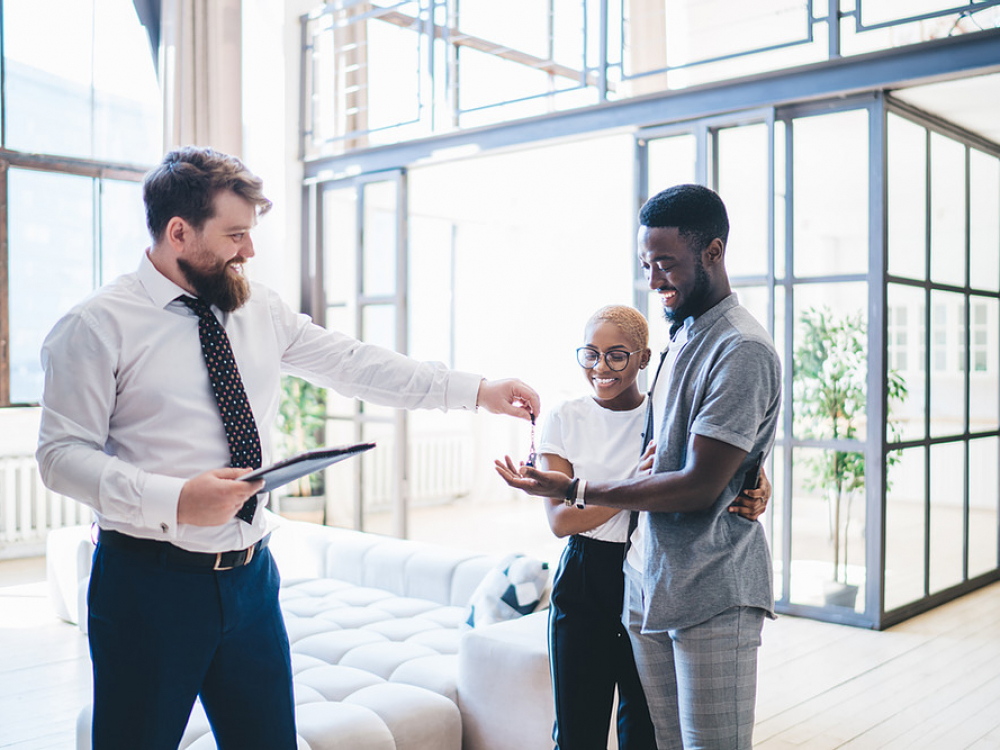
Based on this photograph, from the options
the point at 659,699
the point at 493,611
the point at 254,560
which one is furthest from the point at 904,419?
the point at 254,560

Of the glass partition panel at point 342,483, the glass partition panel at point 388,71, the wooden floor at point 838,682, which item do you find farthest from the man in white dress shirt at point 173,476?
the glass partition panel at point 388,71

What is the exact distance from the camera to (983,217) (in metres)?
5.08

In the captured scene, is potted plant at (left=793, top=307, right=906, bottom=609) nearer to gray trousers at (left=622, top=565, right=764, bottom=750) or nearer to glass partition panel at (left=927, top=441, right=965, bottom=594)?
glass partition panel at (left=927, top=441, right=965, bottom=594)

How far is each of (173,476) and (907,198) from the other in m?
4.23

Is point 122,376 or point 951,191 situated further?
point 951,191

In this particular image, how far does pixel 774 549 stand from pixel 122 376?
388 cm

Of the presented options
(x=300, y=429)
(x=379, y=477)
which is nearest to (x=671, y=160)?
(x=300, y=429)

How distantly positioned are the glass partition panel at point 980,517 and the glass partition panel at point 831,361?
1285mm

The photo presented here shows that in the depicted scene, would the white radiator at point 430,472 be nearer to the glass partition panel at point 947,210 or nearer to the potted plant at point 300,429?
the potted plant at point 300,429

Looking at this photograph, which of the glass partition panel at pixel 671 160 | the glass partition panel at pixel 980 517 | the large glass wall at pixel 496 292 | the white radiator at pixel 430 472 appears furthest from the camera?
the white radiator at pixel 430 472

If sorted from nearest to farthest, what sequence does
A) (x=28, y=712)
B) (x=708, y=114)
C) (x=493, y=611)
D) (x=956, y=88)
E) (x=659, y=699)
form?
1. (x=659, y=699)
2. (x=493, y=611)
3. (x=28, y=712)
4. (x=956, y=88)
5. (x=708, y=114)

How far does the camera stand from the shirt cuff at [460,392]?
199 centimetres

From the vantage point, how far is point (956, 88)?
4441 mm

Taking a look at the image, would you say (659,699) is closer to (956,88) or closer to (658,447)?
(658,447)
